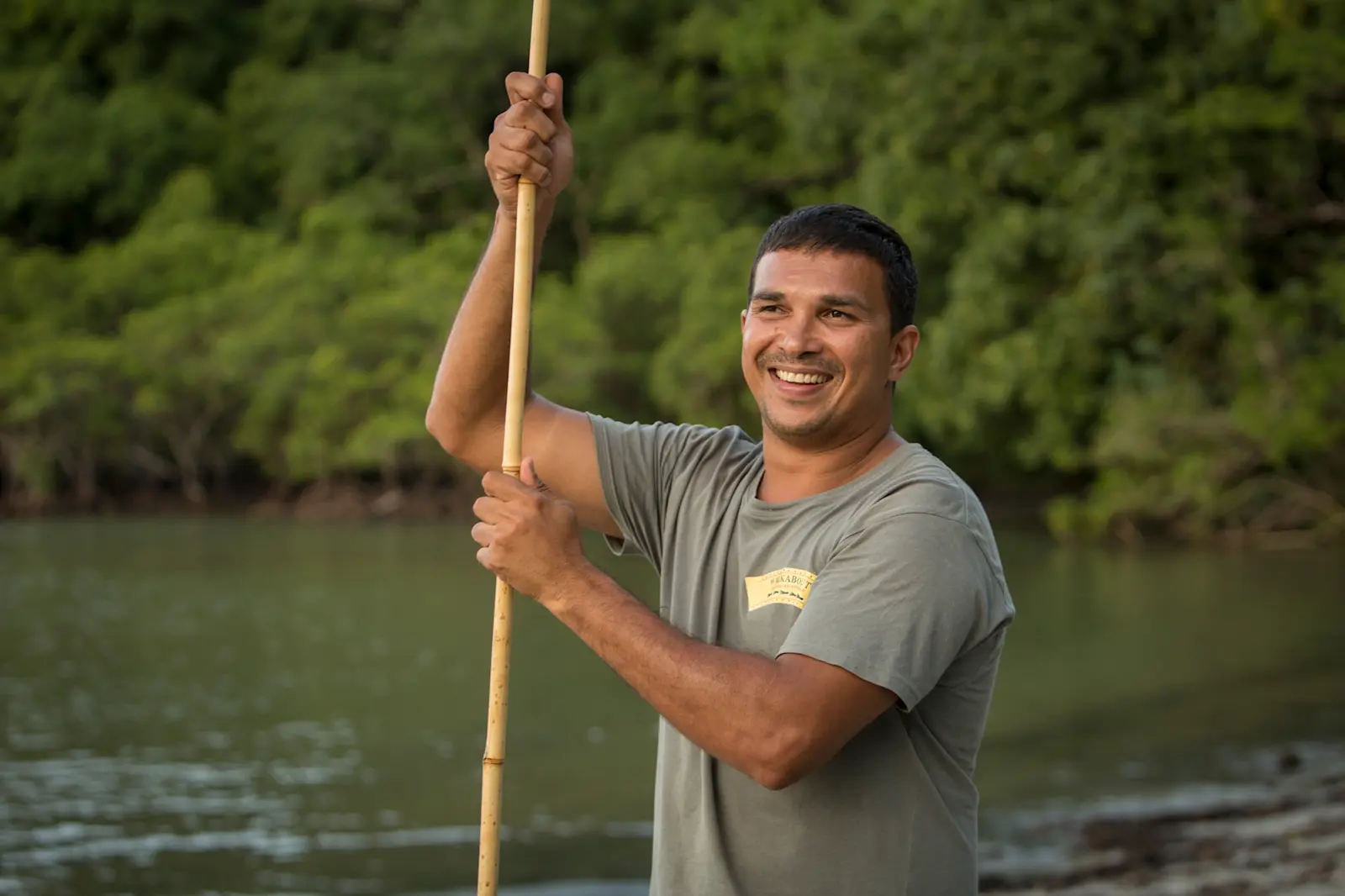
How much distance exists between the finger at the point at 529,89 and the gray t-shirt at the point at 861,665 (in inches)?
26.1

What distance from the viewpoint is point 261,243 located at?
A: 1495 inches

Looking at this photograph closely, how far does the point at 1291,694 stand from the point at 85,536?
19.8 meters

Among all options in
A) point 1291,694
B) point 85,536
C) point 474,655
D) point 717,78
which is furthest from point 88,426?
point 1291,694

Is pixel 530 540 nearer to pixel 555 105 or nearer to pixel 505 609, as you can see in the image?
pixel 505 609

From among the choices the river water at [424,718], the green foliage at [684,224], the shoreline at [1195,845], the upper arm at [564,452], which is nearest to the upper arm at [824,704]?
the upper arm at [564,452]

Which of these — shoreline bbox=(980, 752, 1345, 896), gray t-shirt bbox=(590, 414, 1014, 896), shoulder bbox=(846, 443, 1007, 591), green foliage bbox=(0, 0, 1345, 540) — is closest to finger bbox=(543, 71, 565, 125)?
gray t-shirt bbox=(590, 414, 1014, 896)

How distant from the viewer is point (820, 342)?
2348 mm

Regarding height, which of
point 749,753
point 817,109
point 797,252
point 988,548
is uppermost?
point 817,109

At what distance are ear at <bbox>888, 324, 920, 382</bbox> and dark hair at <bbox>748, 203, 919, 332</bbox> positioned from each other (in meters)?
0.02

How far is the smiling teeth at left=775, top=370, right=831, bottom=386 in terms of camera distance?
237 cm

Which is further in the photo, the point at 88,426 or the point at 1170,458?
the point at 88,426

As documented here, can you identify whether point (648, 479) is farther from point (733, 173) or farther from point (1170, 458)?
point (733, 173)

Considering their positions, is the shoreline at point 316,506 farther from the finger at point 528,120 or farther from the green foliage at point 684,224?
the finger at point 528,120

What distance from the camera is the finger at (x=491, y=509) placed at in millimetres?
2262
